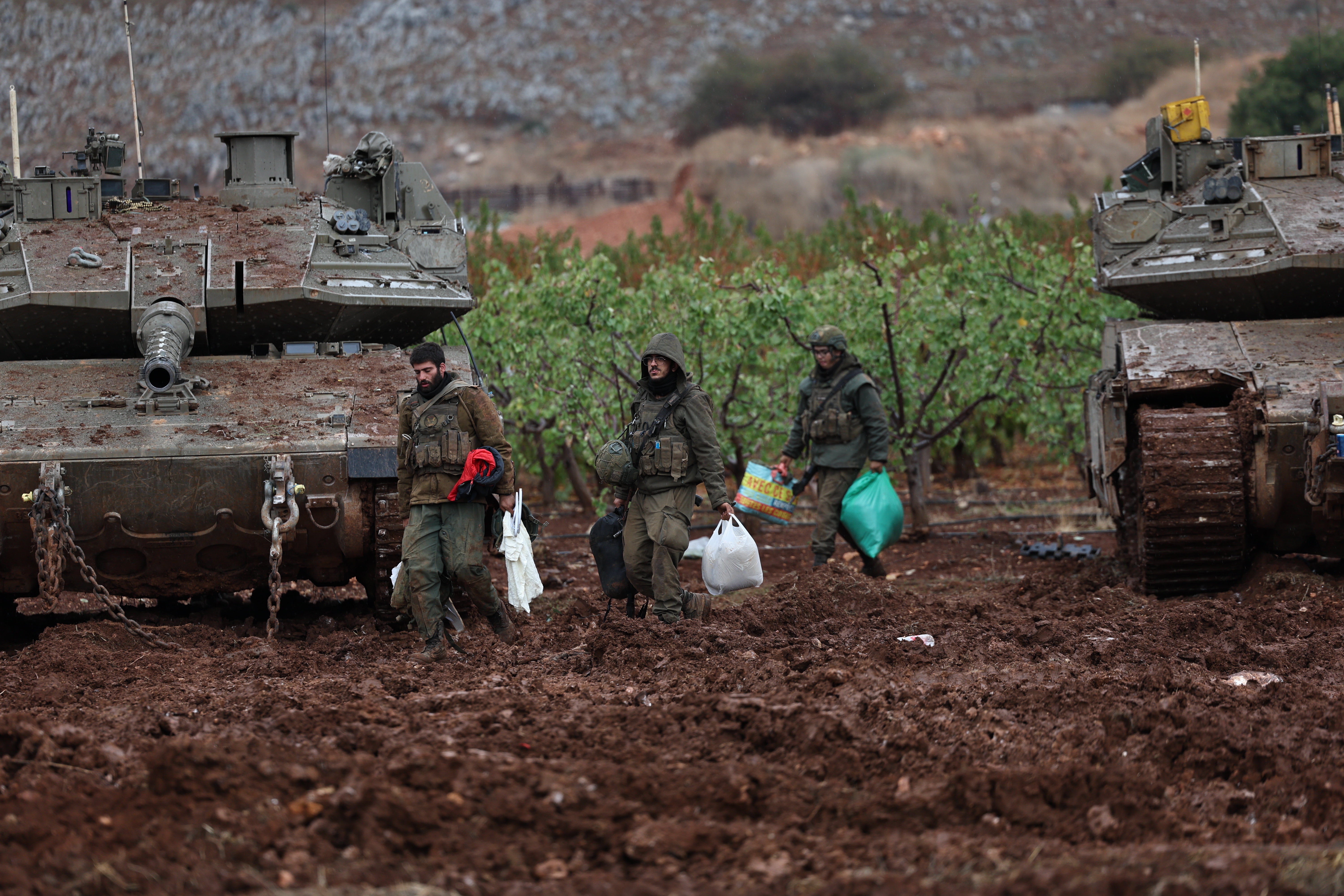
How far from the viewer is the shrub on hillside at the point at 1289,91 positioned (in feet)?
110

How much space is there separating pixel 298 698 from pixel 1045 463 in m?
15.7

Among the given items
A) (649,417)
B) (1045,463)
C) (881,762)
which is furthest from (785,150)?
(881,762)

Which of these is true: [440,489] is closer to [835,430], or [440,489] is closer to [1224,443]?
[835,430]

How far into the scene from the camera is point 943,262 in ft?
59.8

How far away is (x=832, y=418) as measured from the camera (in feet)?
32.7

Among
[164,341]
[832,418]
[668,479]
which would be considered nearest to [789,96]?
[832,418]

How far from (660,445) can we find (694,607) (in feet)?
2.94

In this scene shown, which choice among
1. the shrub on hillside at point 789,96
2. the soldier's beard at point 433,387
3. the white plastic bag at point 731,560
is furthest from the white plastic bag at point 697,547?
the shrub on hillside at point 789,96

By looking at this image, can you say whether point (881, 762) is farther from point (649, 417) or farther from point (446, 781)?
point (649, 417)

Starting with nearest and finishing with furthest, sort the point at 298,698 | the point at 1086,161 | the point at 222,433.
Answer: the point at 298,698 → the point at 222,433 → the point at 1086,161

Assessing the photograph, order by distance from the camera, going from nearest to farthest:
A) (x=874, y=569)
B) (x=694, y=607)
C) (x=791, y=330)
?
(x=694, y=607), (x=874, y=569), (x=791, y=330)

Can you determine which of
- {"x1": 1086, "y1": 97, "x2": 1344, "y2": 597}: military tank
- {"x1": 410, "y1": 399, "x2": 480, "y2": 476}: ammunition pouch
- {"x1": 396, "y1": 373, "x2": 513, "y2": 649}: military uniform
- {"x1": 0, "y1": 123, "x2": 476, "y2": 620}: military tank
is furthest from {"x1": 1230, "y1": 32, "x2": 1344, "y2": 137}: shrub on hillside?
{"x1": 410, "y1": 399, "x2": 480, "y2": 476}: ammunition pouch

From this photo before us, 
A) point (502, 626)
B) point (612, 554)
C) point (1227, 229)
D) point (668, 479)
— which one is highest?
point (1227, 229)

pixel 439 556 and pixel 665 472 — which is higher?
pixel 665 472
